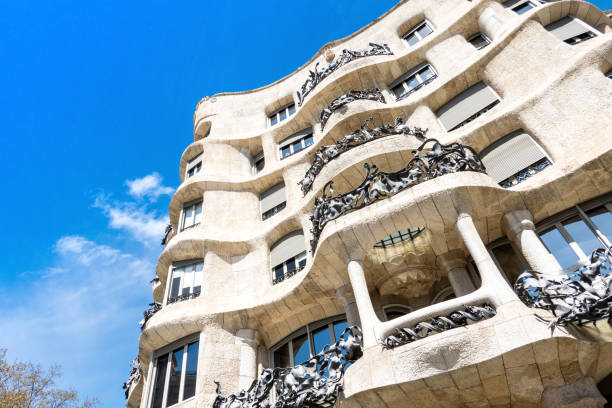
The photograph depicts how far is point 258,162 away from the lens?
1828 centimetres

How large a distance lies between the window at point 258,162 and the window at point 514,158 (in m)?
8.99

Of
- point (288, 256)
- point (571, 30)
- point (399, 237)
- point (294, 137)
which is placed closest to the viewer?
point (399, 237)

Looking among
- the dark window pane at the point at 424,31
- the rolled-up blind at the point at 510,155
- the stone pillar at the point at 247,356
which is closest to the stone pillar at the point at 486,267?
the rolled-up blind at the point at 510,155

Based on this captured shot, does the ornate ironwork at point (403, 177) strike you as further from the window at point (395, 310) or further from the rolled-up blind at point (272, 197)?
the rolled-up blind at point (272, 197)

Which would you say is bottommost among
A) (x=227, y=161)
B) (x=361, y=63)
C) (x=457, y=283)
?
(x=457, y=283)

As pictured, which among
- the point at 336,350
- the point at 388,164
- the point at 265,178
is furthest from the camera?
the point at 265,178

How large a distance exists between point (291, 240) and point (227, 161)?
219 inches

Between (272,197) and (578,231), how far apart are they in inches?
394

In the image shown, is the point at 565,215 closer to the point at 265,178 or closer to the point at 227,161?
the point at 265,178

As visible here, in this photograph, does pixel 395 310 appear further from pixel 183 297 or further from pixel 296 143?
pixel 296 143

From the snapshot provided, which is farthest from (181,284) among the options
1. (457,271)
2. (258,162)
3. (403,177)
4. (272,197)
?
(457,271)

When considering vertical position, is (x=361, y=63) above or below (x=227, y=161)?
above

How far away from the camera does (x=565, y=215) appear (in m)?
9.76

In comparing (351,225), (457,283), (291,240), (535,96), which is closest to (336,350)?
(351,225)
